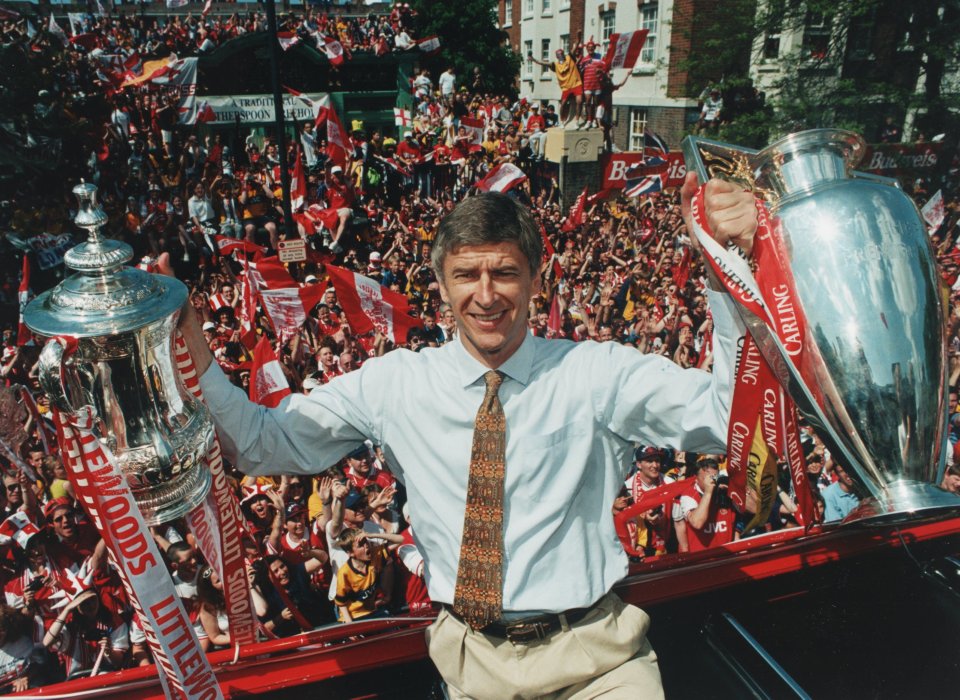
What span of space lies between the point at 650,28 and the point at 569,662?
1077 inches

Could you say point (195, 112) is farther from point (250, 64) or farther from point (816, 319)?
point (816, 319)

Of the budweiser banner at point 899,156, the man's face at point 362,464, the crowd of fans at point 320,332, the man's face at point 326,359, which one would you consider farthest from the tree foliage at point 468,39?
the man's face at point 362,464

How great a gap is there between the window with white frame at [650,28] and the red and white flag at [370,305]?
22.2 metres

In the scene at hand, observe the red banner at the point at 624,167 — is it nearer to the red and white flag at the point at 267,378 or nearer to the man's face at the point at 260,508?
the red and white flag at the point at 267,378

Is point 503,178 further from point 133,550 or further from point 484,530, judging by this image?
point 133,550

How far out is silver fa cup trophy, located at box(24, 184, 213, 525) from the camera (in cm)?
168

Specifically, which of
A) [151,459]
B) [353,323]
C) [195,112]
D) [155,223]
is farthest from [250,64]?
[151,459]

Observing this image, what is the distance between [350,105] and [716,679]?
993 inches

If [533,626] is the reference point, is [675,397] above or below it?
above

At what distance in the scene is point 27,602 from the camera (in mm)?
4156

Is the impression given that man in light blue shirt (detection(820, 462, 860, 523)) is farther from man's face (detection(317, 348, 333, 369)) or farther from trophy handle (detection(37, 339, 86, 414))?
trophy handle (detection(37, 339, 86, 414))

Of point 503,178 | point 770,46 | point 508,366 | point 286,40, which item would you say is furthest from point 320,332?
point 770,46

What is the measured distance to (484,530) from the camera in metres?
2.01

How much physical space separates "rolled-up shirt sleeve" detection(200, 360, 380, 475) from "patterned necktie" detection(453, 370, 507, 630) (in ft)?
1.39
